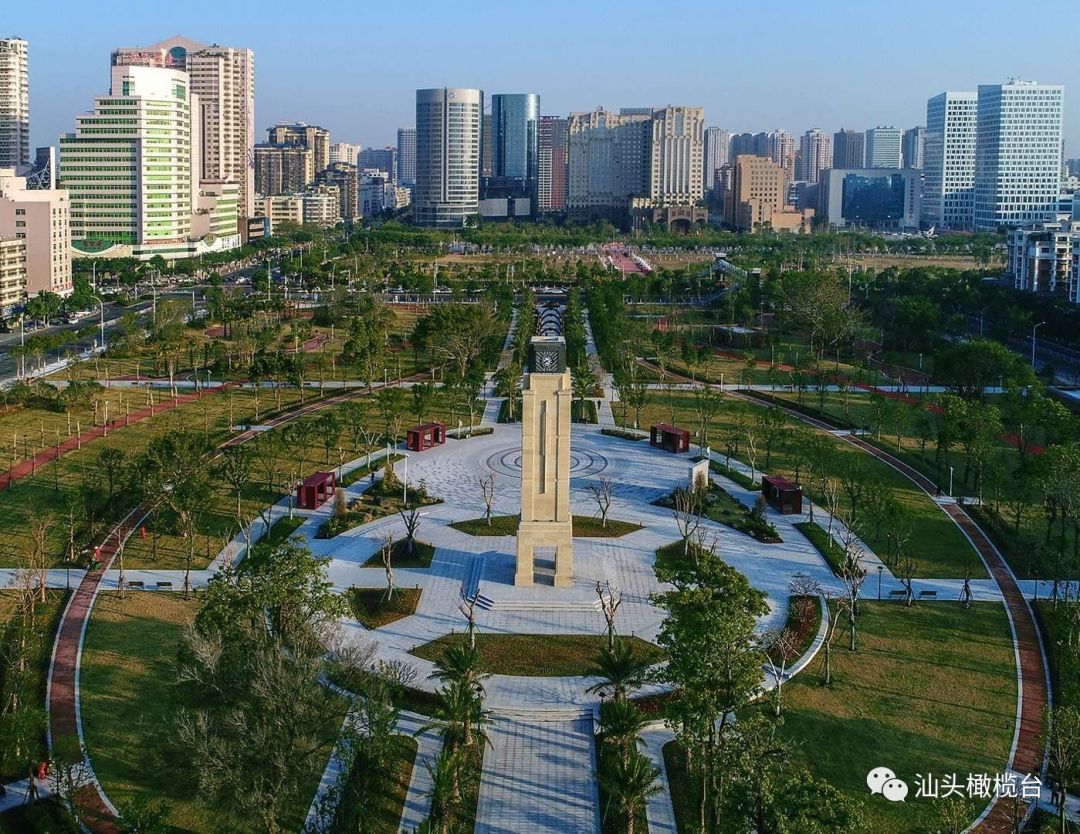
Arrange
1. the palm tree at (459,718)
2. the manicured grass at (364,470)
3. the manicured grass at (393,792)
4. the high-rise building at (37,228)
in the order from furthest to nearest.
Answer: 1. the high-rise building at (37,228)
2. the manicured grass at (364,470)
3. the palm tree at (459,718)
4. the manicured grass at (393,792)

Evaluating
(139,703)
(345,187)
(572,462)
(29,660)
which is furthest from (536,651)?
(345,187)

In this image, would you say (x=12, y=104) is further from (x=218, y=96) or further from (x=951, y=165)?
(x=951, y=165)

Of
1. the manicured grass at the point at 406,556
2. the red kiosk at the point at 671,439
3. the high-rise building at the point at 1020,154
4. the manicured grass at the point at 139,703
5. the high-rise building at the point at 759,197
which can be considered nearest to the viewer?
the manicured grass at the point at 139,703

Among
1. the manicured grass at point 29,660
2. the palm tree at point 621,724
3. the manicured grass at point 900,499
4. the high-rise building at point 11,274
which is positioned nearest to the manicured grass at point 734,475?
the manicured grass at point 900,499

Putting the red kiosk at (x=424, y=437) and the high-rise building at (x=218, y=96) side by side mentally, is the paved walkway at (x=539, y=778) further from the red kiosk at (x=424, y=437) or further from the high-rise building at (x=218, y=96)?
the high-rise building at (x=218, y=96)

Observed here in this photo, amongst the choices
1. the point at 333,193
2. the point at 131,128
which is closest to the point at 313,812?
the point at 131,128

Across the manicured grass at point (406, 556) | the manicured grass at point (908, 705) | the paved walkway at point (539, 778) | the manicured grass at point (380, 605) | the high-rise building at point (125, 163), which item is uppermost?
the high-rise building at point (125, 163)

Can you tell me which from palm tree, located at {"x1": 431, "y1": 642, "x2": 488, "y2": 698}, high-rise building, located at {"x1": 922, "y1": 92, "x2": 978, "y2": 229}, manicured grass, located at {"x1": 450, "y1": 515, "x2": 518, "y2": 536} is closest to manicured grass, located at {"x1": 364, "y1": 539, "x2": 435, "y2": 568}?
manicured grass, located at {"x1": 450, "y1": 515, "x2": 518, "y2": 536}
